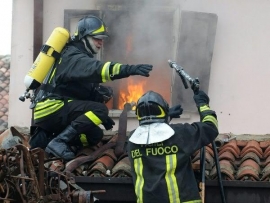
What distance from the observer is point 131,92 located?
11.8 m

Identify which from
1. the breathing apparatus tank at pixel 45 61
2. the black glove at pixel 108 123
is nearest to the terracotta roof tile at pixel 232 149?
the black glove at pixel 108 123

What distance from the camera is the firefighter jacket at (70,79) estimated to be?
976cm

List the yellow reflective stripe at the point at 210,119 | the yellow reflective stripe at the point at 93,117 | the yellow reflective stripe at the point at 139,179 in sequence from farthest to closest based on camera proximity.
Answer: the yellow reflective stripe at the point at 93,117 < the yellow reflective stripe at the point at 210,119 < the yellow reflective stripe at the point at 139,179

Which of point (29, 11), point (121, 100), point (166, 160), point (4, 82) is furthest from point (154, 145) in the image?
Answer: point (4, 82)

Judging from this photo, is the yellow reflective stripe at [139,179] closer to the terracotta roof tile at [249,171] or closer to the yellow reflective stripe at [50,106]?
the terracotta roof tile at [249,171]

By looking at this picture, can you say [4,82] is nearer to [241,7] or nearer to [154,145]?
[241,7]

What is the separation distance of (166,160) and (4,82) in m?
11.5

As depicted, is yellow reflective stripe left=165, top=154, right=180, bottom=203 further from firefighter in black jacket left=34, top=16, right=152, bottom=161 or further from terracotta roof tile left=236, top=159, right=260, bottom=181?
firefighter in black jacket left=34, top=16, right=152, bottom=161


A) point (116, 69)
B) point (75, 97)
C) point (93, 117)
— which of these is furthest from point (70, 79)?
point (116, 69)

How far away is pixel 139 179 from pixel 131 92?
3.25 m

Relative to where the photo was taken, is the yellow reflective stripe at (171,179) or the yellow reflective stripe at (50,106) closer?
the yellow reflective stripe at (171,179)

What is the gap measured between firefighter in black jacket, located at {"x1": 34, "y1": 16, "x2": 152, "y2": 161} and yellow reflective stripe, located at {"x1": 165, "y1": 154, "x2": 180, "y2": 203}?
1.53 m

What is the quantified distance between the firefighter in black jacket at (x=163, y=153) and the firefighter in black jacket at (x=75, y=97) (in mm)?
1121

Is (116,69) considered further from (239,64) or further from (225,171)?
(239,64)
